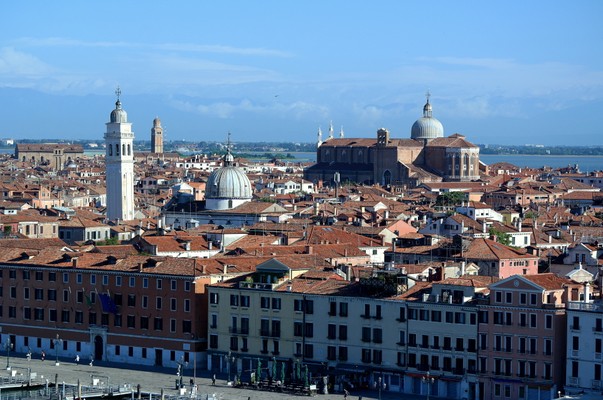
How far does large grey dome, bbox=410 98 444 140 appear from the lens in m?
127

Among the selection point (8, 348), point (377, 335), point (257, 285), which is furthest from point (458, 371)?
point (8, 348)

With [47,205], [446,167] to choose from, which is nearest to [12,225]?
[47,205]

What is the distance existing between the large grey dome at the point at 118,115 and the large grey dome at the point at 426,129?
51.8m

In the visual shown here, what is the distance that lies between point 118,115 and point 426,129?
176 ft

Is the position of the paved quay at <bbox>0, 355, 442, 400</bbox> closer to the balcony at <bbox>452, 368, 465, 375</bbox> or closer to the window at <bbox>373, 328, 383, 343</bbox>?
the balcony at <bbox>452, 368, 465, 375</bbox>

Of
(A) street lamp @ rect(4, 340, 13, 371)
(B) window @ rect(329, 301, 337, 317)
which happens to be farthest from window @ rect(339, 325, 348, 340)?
(A) street lamp @ rect(4, 340, 13, 371)

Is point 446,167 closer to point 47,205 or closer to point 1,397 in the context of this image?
point 47,205

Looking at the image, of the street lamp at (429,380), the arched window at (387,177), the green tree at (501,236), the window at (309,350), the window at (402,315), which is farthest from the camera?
the arched window at (387,177)

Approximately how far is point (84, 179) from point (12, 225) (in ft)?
219

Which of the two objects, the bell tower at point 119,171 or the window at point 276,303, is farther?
the bell tower at point 119,171

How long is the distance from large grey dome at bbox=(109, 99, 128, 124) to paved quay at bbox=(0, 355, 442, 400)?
32.4m

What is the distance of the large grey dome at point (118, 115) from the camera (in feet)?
251

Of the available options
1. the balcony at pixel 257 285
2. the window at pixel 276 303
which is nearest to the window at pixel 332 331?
the window at pixel 276 303

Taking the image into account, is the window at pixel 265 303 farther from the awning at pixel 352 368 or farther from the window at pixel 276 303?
the awning at pixel 352 368
